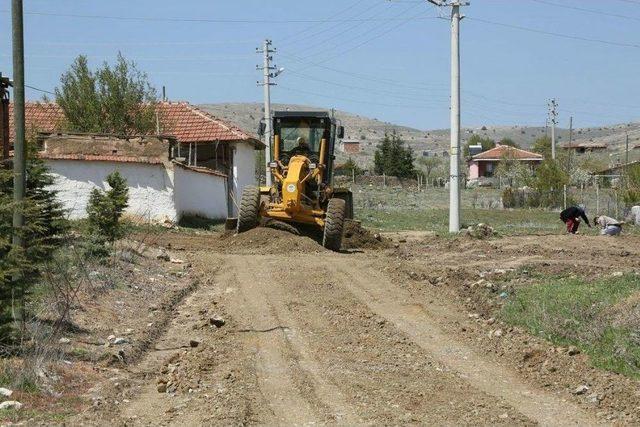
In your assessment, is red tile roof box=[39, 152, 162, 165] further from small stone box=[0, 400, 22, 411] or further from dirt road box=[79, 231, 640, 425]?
small stone box=[0, 400, 22, 411]

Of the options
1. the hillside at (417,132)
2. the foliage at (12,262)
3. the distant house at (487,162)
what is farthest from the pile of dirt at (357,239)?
the hillside at (417,132)

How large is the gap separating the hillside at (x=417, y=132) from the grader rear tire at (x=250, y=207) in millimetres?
81731

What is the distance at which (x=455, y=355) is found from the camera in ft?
38.1

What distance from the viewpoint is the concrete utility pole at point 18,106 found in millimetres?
11750

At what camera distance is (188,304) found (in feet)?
Result: 52.6

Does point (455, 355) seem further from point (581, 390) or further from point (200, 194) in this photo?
point (200, 194)

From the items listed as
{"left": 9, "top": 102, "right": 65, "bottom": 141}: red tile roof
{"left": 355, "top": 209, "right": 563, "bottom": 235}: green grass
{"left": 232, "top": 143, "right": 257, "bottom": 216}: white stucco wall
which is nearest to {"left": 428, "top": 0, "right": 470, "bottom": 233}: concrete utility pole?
{"left": 355, "top": 209, "right": 563, "bottom": 235}: green grass

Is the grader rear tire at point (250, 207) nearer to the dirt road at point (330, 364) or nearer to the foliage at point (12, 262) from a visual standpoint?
the dirt road at point (330, 364)

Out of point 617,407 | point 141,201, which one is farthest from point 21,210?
point 141,201

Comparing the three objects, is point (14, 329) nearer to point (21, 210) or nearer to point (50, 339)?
point (50, 339)

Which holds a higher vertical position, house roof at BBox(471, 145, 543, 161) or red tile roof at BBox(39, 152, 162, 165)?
house roof at BBox(471, 145, 543, 161)

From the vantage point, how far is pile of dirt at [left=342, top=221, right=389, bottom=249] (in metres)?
26.2

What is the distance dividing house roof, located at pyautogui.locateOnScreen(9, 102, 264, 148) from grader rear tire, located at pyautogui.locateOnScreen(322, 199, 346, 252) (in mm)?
19208

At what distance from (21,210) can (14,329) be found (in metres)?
1.31
